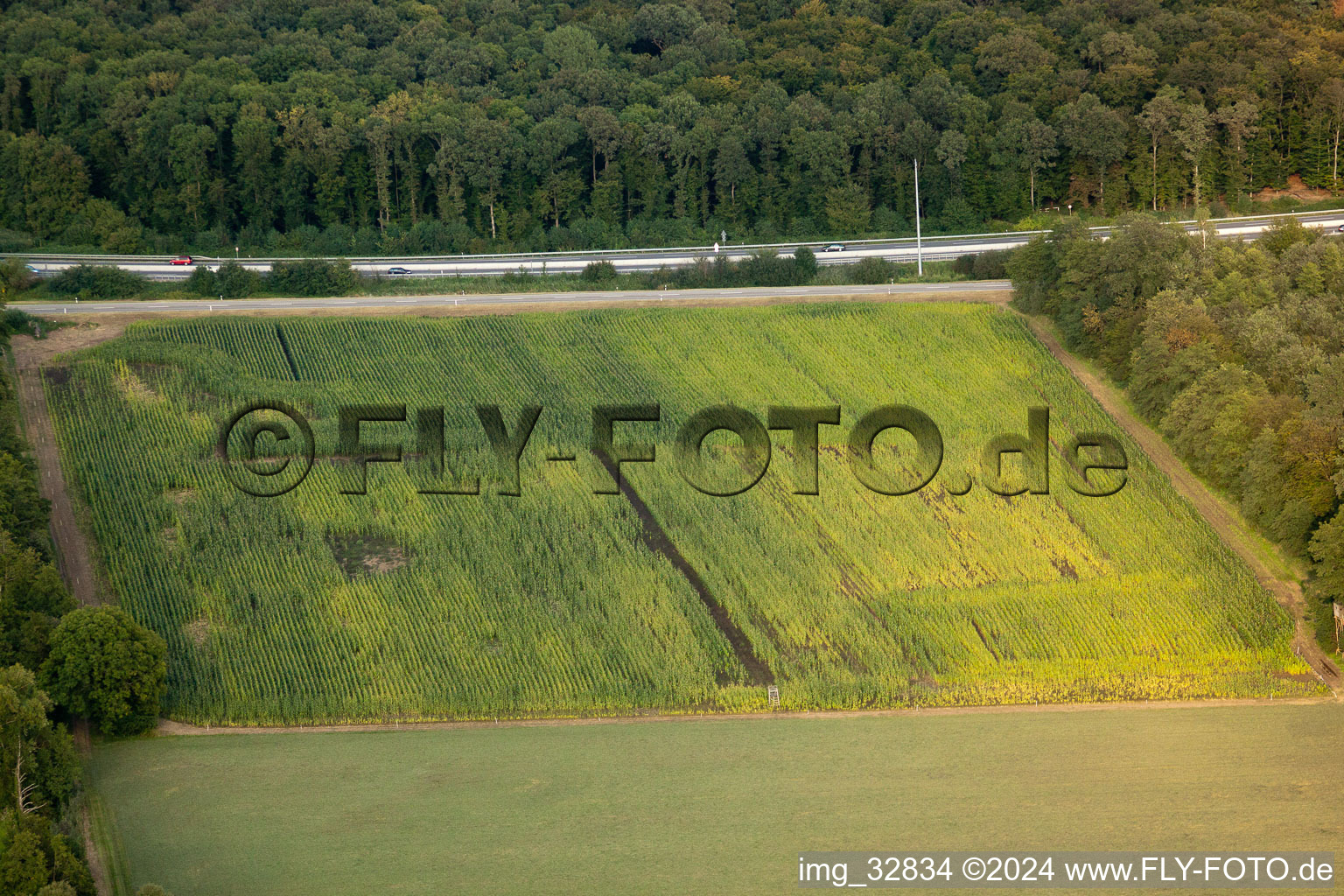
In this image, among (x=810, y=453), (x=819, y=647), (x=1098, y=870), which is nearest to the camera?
(x=1098, y=870)

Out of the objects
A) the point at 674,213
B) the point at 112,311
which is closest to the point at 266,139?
the point at 112,311

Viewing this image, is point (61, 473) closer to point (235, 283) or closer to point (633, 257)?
point (235, 283)

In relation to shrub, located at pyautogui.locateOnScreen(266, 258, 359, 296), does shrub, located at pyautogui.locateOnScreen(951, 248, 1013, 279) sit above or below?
below

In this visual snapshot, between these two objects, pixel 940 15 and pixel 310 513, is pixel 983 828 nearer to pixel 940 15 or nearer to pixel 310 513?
pixel 310 513

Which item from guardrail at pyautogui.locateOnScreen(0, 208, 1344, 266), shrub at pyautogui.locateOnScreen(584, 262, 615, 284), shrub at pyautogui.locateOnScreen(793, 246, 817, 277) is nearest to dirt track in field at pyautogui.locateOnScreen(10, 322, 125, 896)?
guardrail at pyautogui.locateOnScreen(0, 208, 1344, 266)

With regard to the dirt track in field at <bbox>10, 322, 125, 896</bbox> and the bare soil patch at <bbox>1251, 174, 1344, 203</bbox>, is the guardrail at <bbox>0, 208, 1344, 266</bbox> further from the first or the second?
the dirt track in field at <bbox>10, 322, 125, 896</bbox>

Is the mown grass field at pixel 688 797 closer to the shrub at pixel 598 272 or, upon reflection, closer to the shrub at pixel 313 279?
the shrub at pixel 313 279
